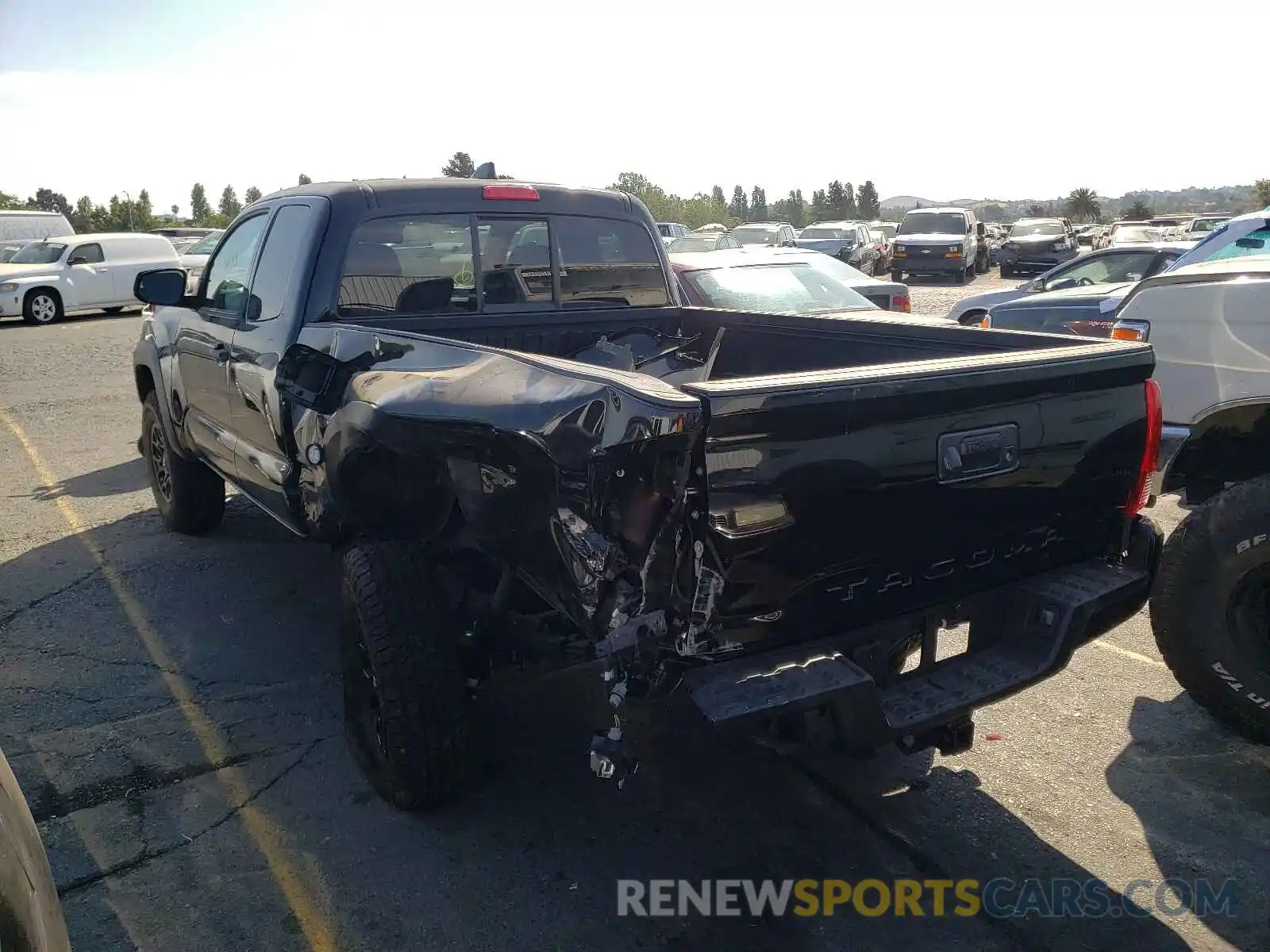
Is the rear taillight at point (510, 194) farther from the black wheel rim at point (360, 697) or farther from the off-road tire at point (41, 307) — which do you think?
the off-road tire at point (41, 307)

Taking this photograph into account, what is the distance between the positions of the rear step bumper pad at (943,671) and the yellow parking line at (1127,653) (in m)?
1.50

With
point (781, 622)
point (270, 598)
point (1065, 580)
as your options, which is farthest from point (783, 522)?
point (270, 598)

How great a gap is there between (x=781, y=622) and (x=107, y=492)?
6539 mm

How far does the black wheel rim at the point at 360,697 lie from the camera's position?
3.60 m

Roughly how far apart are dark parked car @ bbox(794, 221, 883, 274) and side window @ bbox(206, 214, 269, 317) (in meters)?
23.5

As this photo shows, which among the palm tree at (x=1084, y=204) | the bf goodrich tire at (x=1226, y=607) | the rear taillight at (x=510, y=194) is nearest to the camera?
the bf goodrich tire at (x=1226, y=607)

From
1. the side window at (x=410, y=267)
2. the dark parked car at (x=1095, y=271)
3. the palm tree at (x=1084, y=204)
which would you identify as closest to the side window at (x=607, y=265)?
the side window at (x=410, y=267)

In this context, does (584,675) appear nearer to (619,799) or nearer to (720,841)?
(619,799)

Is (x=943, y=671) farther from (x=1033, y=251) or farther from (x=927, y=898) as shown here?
(x=1033, y=251)

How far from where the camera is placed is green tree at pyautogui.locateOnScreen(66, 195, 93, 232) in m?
58.6

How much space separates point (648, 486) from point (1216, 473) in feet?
9.97

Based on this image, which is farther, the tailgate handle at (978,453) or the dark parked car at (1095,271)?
the dark parked car at (1095,271)

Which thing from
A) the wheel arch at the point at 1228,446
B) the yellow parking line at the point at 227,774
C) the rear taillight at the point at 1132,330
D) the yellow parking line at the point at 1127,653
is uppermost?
the rear taillight at the point at 1132,330

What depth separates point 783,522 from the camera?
2.70 m
